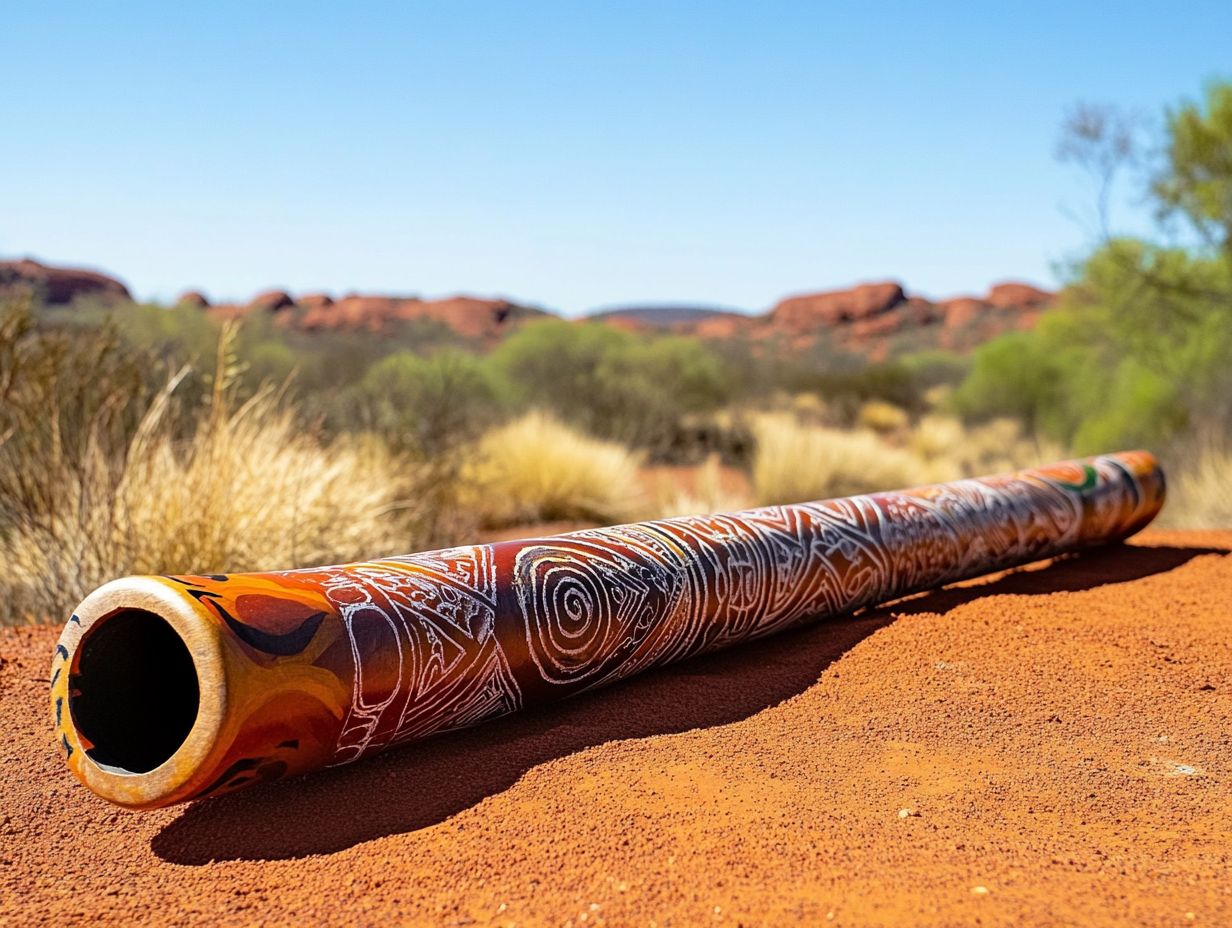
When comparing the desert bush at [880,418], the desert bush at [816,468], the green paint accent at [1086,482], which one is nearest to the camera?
the green paint accent at [1086,482]

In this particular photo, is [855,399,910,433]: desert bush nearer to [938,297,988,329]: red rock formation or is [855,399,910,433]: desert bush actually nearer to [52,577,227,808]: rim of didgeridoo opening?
[52,577,227,808]: rim of didgeridoo opening

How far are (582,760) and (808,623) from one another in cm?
124

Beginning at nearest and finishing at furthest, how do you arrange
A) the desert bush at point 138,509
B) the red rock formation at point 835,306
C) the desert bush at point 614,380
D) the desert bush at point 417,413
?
the desert bush at point 138,509, the desert bush at point 417,413, the desert bush at point 614,380, the red rock formation at point 835,306

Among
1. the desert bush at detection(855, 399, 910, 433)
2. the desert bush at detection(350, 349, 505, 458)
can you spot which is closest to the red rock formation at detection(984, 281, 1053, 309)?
the desert bush at detection(855, 399, 910, 433)

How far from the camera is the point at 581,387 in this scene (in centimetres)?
1842

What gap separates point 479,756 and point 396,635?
0.36m

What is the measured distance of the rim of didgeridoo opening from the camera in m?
2.20

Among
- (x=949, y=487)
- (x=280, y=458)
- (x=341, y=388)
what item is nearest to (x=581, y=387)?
(x=341, y=388)

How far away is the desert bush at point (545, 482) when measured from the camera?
1110 cm

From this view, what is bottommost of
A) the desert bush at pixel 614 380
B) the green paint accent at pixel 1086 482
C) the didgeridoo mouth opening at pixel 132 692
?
the didgeridoo mouth opening at pixel 132 692

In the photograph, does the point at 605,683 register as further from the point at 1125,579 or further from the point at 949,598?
the point at 1125,579

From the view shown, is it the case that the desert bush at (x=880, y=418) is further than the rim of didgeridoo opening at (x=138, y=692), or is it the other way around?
the desert bush at (x=880, y=418)

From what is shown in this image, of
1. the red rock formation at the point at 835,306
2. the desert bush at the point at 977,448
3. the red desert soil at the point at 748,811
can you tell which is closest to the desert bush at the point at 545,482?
the desert bush at the point at 977,448

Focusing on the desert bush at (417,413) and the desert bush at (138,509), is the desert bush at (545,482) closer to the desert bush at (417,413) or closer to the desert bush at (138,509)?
the desert bush at (417,413)
